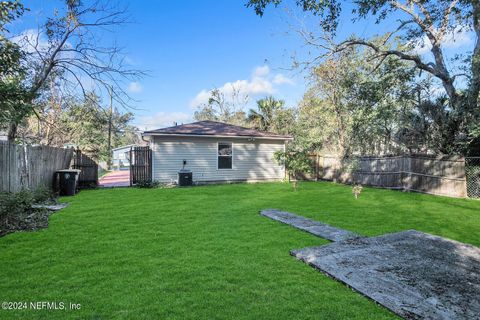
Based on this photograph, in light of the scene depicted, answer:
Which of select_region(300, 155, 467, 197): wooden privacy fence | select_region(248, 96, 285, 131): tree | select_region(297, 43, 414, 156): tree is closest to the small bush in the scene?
select_region(300, 155, 467, 197): wooden privacy fence

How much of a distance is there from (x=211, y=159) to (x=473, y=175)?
1003 cm

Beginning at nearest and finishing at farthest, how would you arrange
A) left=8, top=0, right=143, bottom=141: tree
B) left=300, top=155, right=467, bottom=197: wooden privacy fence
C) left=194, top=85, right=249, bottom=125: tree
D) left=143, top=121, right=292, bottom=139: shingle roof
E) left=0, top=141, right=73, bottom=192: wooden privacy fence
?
left=0, top=141, right=73, bottom=192: wooden privacy fence → left=8, top=0, right=143, bottom=141: tree → left=300, top=155, right=467, bottom=197: wooden privacy fence → left=143, top=121, right=292, bottom=139: shingle roof → left=194, top=85, right=249, bottom=125: tree

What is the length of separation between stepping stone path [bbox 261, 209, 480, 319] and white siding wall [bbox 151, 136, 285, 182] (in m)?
8.42

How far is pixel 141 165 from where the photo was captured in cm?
1171

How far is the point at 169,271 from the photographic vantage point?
312 centimetres

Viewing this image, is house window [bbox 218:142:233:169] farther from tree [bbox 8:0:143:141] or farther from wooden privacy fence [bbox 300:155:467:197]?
tree [bbox 8:0:143:141]

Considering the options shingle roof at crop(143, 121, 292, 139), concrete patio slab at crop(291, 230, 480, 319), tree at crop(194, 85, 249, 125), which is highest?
tree at crop(194, 85, 249, 125)

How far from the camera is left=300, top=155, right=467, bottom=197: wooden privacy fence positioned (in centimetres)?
938

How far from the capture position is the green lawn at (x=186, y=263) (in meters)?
2.40

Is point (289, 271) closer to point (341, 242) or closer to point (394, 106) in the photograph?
point (341, 242)

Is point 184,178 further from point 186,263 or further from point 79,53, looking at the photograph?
point 186,263

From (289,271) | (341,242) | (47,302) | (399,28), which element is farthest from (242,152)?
(47,302)

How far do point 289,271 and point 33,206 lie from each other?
6261 mm

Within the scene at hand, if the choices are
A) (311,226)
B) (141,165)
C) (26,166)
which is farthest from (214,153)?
(311,226)
